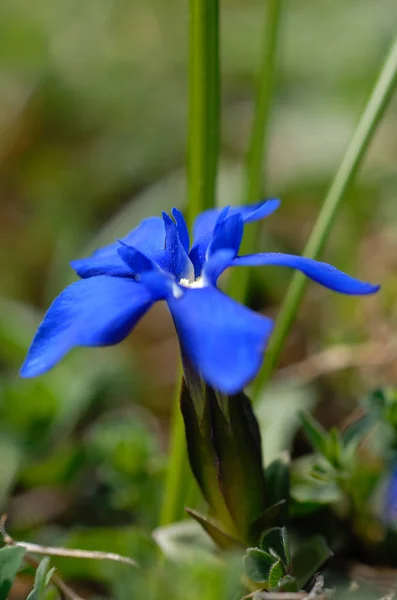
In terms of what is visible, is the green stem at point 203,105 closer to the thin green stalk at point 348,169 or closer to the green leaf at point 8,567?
the thin green stalk at point 348,169

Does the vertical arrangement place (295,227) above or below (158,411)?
above

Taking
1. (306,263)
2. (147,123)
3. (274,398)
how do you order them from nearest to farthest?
(306,263)
(274,398)
(147,123)

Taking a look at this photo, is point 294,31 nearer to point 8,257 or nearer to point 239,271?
point 8,257

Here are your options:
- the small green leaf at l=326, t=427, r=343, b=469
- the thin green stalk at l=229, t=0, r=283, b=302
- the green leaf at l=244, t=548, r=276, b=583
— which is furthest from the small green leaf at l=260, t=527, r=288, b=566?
the thin green stalk at l=229, t=0, r=283, b=302

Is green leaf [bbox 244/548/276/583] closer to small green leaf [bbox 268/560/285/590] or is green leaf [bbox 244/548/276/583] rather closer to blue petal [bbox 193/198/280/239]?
small green leaf [bbox 268/560/285/590]

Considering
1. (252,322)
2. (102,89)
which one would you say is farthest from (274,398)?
(102,89)

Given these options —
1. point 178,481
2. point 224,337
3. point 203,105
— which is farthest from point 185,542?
point 203,105
